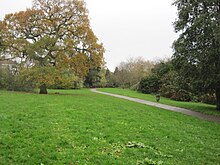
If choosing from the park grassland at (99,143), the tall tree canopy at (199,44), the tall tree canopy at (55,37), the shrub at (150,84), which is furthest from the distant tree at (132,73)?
the park grassland at (99,143)

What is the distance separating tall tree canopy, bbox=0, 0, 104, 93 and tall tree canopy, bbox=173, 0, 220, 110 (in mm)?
13258

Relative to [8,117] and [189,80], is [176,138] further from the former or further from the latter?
[189,80]

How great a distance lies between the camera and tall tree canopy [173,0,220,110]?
16.6 m

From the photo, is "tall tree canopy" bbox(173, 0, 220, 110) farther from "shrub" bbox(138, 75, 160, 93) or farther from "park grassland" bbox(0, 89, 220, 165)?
"shrub" bbox(138, 75, 160, 93)

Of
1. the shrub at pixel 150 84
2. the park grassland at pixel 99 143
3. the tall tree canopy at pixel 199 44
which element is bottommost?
the park grassland at pixel 99 143

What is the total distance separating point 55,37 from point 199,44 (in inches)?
711

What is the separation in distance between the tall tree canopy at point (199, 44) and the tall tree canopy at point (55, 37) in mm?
13258

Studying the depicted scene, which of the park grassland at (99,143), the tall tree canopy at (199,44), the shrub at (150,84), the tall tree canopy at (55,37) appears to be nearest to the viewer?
the park grassland at (99,143)

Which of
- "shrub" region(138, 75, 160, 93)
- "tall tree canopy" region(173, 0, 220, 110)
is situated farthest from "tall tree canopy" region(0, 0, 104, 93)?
"shrub" region(138, 75, 160, 93)

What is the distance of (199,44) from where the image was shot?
57.8ft

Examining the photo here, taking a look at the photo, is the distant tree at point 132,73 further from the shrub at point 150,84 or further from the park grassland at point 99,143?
the park grassland at point 99,143

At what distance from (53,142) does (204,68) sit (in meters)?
13.8

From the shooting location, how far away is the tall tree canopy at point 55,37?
2828cm

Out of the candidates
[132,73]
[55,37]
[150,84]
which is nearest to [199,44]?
[55,37]
